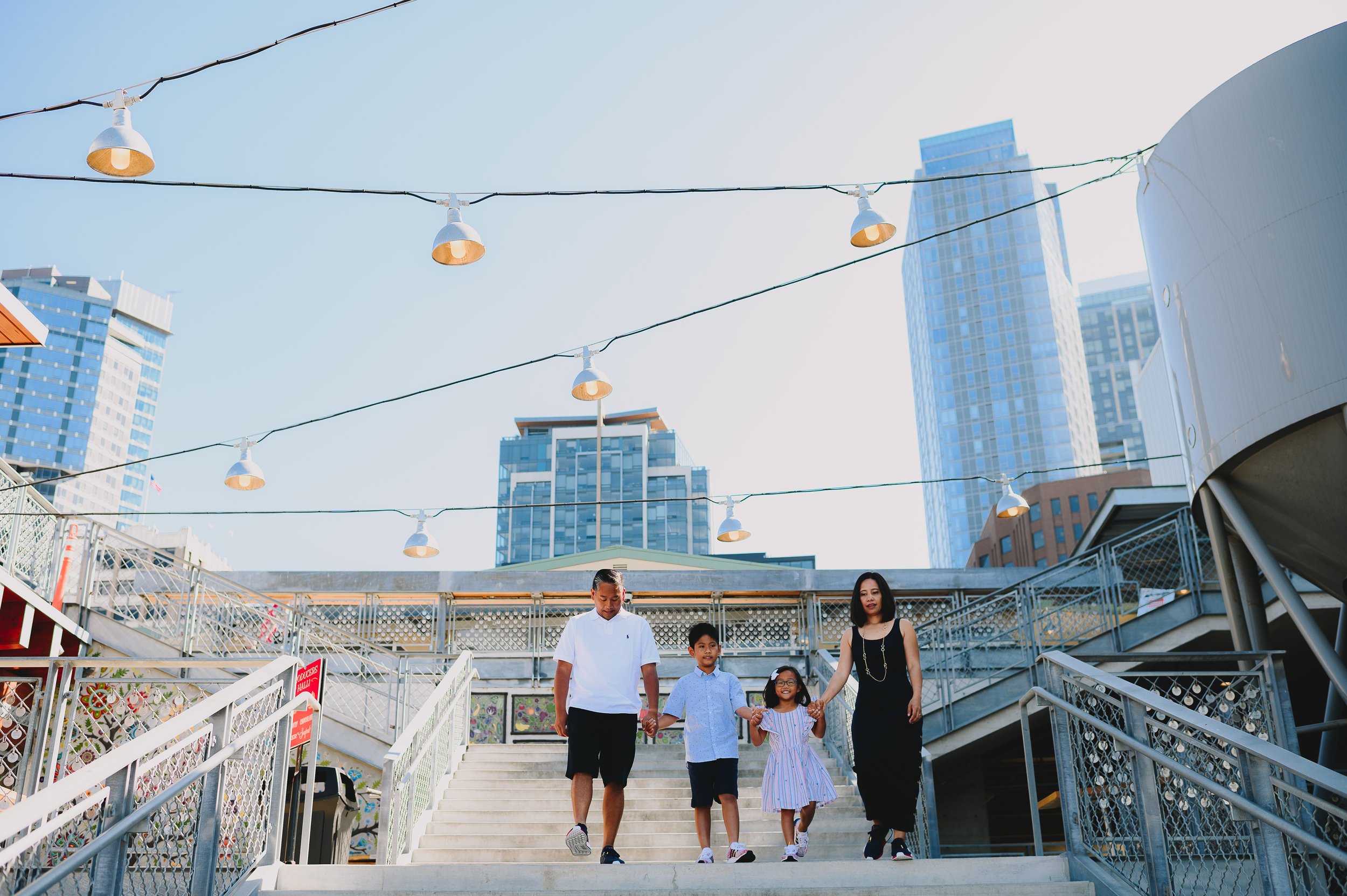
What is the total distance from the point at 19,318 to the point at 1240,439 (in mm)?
9346

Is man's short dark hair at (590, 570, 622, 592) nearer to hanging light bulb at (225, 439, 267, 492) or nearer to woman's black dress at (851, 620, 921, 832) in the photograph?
woman's black dress at (851, 620, 921, 832)

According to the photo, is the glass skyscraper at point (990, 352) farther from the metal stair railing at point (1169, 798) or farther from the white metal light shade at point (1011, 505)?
the metal stair railing at point (1169, 798)

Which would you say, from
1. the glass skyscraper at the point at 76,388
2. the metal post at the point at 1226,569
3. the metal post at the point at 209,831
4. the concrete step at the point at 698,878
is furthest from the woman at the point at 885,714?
the glass skyscraper at the point at 76,388

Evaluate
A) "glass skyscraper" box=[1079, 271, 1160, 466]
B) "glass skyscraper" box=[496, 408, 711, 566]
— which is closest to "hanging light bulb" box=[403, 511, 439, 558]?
"glass skyscraper" box=[496, 408, 711, 566]

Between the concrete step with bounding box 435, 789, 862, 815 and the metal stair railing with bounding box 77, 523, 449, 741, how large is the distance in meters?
4.22

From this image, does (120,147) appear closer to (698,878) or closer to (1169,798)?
(698,878)

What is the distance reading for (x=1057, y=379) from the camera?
133250 millimetres

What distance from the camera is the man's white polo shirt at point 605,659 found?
6047 mm

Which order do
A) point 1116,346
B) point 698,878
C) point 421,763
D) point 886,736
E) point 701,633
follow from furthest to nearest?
1. point 1116,346
2. point 421,763
3. point 701,633
4. point 886,736
5. point 698,878

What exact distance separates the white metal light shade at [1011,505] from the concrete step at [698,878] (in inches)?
476

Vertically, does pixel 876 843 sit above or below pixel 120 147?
below

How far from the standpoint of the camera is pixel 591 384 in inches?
504

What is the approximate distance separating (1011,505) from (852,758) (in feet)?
27.3

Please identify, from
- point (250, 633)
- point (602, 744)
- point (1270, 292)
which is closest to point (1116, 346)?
point (250, 633)
